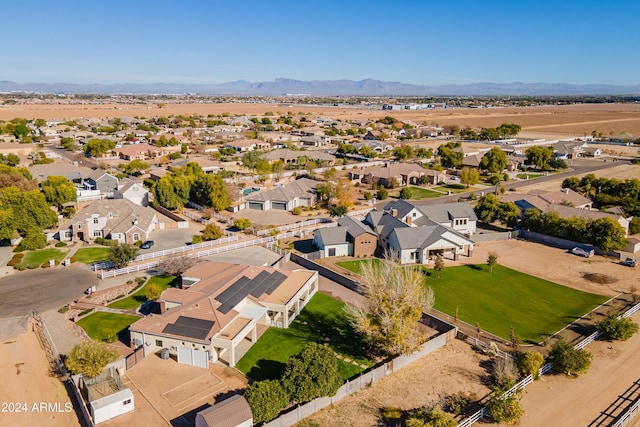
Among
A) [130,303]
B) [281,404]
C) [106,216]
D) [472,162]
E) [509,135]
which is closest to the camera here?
[281,404]

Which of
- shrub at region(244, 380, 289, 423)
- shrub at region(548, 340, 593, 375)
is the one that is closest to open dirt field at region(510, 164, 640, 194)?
shrub at region(548, 340, 593, 375)

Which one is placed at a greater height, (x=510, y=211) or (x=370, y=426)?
(x=510, y=211)

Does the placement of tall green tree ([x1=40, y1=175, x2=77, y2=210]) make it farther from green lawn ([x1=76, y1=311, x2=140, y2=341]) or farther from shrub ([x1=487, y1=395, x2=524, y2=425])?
shrub ([x1=487, y1=395, x2=524, y2=425])

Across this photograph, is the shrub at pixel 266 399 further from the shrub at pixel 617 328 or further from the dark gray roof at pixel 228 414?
the shrub at pixel 617 328

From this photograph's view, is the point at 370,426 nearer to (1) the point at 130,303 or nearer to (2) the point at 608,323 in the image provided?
(2) the point at 608,323

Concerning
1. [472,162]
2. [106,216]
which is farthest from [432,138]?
[106,216]

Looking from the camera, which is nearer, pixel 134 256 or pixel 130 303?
pixel 130 303

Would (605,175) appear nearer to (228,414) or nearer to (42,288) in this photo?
(228,414)
